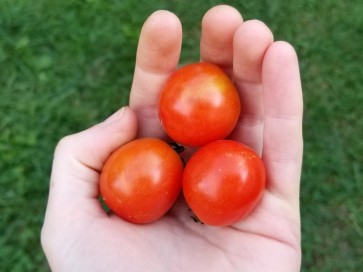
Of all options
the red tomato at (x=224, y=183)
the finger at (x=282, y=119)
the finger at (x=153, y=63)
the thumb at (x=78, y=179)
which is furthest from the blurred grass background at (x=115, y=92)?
the red tomato at (x=224, y=183)

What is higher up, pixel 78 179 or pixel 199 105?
pixel 199 105

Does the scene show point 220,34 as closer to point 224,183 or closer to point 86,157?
point 224,183

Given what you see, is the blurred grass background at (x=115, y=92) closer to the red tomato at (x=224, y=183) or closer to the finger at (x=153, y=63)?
the finger at (x=153, y=63)

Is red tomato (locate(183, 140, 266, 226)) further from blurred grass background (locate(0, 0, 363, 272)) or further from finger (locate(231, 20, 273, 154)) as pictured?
blurred grass background (locate(0, 0, 363, 272))

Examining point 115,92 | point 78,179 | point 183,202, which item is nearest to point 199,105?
point 183,202

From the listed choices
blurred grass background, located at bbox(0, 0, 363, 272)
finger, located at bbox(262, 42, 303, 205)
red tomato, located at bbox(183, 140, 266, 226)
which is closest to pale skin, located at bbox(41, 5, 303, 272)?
finger, located at bbox(262, 42, 303, 205)

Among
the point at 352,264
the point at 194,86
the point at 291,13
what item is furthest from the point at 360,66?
the point at 194,86

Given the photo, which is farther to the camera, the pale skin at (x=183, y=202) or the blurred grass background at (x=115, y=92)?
the blurred grass background at (x=115, y=92)
